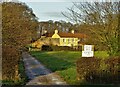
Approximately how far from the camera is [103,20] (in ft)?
77.0

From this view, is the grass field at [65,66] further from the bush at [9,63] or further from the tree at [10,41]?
the tree at [10,41]

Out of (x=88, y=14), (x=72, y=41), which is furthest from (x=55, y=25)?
(x=88, y=14)

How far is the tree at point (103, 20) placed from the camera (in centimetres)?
2239

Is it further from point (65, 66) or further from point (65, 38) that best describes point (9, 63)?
point (65, 38)

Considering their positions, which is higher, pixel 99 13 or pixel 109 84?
pixel 99 13

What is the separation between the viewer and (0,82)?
15250mm

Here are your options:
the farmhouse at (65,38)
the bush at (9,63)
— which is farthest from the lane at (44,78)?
the farmhouse at (65,38)

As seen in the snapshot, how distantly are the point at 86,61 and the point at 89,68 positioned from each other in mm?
433

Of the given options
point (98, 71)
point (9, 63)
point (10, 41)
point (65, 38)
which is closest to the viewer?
point (9, 63)

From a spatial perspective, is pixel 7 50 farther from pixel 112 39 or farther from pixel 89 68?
pixel 112 39

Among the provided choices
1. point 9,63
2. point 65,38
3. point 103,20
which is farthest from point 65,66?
point 65,38

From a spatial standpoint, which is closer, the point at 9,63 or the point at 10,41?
the point at 9,63

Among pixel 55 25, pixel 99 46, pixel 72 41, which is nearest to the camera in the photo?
pixel 99 46

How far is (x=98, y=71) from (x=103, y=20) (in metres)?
7.42
